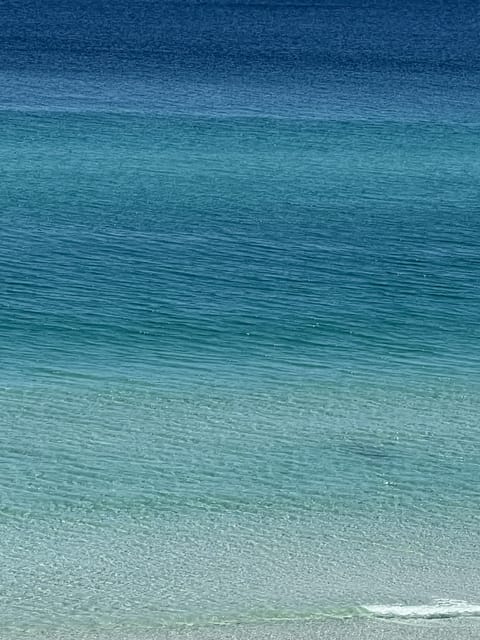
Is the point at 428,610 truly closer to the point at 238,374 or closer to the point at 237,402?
the point at 237,402

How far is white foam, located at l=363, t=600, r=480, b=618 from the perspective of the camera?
1238 centimetres

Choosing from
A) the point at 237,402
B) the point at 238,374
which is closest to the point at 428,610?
the point at 237,402

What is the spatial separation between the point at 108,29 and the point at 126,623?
71448 millimetres

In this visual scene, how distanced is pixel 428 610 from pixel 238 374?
7848 millimetres

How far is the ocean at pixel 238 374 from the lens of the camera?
43.0ft

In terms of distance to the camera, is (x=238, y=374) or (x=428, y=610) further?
(x=238, y=374)

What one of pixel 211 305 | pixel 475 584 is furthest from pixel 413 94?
pixel 475 584

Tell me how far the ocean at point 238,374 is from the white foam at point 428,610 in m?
0.04

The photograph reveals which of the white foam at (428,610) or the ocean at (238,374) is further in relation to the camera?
the ocean at (238,374)

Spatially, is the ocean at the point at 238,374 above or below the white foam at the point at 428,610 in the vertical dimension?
above

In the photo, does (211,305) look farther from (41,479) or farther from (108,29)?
(108,29)

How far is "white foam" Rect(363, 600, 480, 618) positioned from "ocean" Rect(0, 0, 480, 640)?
4 cm

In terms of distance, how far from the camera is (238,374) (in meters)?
19.8

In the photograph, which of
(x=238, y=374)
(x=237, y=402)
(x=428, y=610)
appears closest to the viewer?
(x=428, y=610)
